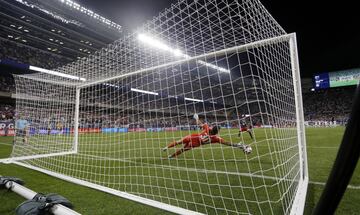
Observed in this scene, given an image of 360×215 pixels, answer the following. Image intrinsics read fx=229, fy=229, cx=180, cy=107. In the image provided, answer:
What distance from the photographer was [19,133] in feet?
26.3

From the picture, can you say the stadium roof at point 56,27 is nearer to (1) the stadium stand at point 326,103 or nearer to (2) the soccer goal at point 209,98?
(2) the soccer goal at point 209,98

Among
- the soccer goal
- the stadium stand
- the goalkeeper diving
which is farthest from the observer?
the stadium stand

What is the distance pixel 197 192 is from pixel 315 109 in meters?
47.7

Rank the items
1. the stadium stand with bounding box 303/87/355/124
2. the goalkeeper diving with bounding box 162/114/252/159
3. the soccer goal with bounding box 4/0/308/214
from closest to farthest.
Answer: the soccer goal with bounding box 4/0/308/214 < the goalkeeper diving with bounding box 162/114/252/159 < the stadium stand with bounding box 303/87/355/124

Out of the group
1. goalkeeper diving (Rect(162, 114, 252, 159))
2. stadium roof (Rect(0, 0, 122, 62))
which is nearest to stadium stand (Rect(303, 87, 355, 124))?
stadium roof (Rect(0, 0, 122, 62))

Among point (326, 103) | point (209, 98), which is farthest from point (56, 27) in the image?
point (326, 103)

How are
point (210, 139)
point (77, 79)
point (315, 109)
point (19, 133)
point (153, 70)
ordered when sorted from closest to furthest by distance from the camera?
1. point (153, 70)
2. point (210, 139)
3. point (77, 79)
4. point (19, 133)
5. point (315, 109)

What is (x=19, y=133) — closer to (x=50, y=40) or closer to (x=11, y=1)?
(x=11, y=1)

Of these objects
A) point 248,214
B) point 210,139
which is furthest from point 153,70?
point 248,214

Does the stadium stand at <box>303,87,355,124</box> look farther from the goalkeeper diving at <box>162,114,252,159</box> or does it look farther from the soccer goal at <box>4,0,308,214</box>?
the soccer goal at <box>4,0,308,214</box>

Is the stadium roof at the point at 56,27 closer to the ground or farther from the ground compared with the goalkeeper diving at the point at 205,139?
farther from the ground

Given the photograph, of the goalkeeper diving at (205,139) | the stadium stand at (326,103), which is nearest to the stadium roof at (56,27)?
the goalkeeper diving at (205,139)

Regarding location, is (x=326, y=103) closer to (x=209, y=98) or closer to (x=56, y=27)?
(x=56, y=27)

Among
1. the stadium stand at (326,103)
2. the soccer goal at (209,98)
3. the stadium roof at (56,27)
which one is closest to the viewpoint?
the soccer goal at (209,98)
